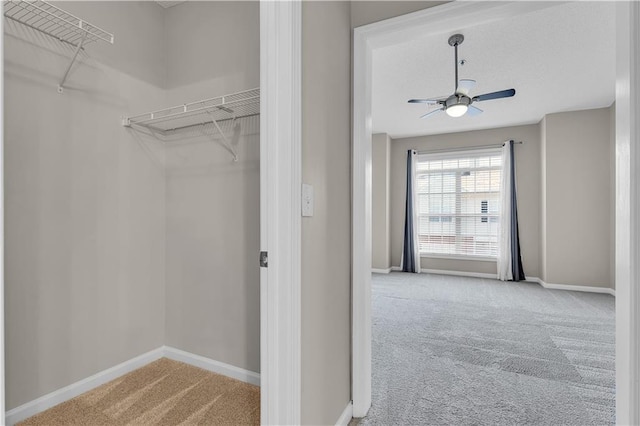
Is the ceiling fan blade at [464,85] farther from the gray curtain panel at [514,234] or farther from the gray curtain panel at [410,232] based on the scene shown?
the gray curtain panel at [410,232]

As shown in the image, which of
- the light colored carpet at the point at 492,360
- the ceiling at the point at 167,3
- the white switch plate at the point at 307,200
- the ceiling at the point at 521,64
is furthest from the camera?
the ceiling at the point at 521,64

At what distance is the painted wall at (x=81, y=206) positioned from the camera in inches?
67.7

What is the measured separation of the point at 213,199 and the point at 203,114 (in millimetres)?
590

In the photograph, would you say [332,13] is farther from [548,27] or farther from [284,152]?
[548,27]

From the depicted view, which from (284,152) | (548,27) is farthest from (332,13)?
(548,27)

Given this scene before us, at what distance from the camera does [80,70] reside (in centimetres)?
198

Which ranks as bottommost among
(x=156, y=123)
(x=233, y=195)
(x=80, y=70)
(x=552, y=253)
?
(x=552, y=253)

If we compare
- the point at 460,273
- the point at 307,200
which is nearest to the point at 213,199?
the point at 307,200

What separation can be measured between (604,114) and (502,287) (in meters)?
2.86

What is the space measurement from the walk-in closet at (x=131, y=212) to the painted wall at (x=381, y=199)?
4.35 m

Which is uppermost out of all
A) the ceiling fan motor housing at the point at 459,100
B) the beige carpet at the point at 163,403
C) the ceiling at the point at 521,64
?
the ceiling at the point at 521,64

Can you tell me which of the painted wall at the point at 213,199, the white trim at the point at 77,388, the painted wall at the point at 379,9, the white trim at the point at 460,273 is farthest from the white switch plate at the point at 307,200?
the white trim at the point at 460,273

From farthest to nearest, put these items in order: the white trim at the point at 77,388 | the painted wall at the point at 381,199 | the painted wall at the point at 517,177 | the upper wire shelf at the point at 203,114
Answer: the painted wall at the point at 381,199 → the painted wall at the point at 517,177 → the upper wire shelf at the point at 203,114 → the white trim at the point at 77,388

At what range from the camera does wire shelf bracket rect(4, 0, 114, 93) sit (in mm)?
1666
